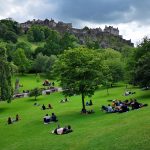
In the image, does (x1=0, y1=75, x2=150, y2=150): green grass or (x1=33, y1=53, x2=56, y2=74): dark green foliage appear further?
(x1=33, y1=53, x2=56, y2=74): dark green foliage

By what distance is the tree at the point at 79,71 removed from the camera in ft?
157

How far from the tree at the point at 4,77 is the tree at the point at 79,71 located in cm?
1624

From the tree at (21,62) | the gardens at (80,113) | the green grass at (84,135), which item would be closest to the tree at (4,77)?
the gardens at (80,113)

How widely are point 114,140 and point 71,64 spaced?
22.8 meters

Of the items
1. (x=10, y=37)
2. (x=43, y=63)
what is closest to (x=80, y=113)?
(x=43, y=63)

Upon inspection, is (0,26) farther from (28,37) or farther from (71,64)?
(71,64)

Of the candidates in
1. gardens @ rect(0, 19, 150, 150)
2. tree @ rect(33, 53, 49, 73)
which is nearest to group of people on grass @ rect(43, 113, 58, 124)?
gardens @ rect(0, 19, 150, 150)

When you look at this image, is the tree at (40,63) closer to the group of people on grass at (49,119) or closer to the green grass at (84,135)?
the green grass at (84,135)

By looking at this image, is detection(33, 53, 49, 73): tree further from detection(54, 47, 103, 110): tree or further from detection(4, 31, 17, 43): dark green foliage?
detection(54, 47, 103, 110): tree

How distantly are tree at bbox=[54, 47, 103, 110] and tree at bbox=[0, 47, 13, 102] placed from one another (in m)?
16.2

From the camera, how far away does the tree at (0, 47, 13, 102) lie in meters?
63.0

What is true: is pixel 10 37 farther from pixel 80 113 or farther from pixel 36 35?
pixel 80 113

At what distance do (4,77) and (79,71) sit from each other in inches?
786

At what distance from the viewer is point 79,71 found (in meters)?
47.4
